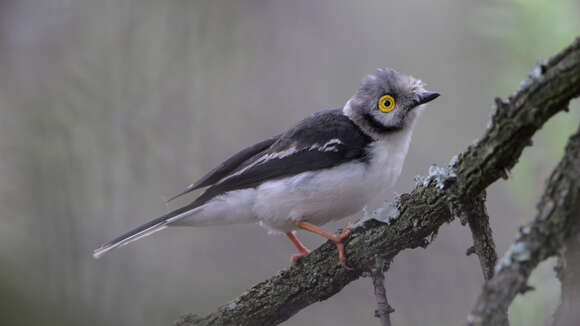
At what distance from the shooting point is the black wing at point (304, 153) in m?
4.21

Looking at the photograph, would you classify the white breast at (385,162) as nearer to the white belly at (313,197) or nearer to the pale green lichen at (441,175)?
the white belly at (313,197)

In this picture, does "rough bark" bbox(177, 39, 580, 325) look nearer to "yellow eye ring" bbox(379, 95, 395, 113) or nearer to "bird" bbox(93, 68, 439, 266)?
"bird" bbox(93, 68, 439, 266)

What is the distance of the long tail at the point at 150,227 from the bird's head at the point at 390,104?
60.1 inches

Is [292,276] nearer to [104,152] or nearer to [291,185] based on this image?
[291,185]

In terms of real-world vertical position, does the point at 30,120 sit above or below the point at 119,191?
above

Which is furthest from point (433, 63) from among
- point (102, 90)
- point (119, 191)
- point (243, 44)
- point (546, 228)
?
point (546, 228)

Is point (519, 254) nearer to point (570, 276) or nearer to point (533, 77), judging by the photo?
point (570, 276)

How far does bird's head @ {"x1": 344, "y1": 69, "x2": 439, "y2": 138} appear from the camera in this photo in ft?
14.1

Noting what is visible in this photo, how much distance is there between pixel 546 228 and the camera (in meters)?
2.10

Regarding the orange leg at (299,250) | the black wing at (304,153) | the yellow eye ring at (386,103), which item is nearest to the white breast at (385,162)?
the black wing at (304,153)

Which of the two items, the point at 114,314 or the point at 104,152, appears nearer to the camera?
the point at 114,314

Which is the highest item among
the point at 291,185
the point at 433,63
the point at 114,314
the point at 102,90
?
the point at 433,63

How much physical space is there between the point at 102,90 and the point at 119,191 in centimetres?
116

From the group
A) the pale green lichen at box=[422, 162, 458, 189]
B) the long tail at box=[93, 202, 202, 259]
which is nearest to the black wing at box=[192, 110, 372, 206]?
the long tail at box=[93, 202, 202, 259]
